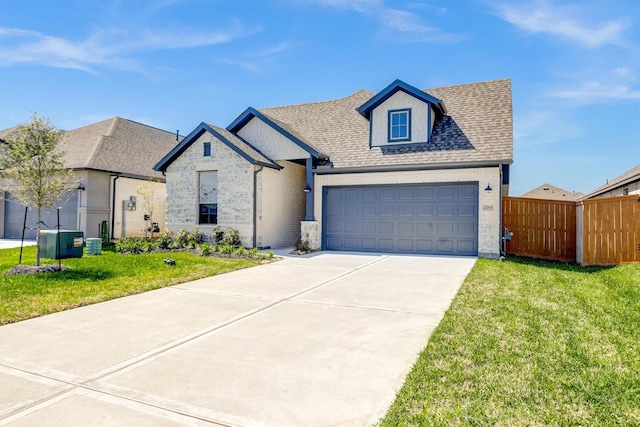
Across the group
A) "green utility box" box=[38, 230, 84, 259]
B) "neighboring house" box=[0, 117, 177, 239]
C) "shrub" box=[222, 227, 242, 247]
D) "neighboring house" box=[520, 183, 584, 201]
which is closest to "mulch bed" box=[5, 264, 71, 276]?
"green utility box" box=[38, 230, 84, 259]

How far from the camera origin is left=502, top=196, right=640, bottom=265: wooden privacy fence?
10555 millimetres

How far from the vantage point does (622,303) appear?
6.29 meters

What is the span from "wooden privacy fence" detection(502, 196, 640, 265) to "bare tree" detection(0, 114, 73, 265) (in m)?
14.1

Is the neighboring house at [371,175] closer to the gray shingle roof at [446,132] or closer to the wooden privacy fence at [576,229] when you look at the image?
the gray shingle roof at [446,132]

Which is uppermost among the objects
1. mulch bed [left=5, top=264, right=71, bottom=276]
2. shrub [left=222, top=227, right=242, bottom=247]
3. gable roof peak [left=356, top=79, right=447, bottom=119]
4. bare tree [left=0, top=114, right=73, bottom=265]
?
gable roof peak [left=356, top=79, right=447, bottom=119]

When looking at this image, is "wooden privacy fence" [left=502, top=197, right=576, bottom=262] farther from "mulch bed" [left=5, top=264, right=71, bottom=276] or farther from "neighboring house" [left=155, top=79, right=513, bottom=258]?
"mulch bed" [left=5, top=264, right=71, bottom=276]

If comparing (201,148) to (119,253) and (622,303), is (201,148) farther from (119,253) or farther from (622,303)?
(622,303)

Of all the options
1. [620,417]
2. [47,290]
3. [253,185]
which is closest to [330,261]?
[253,185]

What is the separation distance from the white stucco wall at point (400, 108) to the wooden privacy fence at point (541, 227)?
13.2ft

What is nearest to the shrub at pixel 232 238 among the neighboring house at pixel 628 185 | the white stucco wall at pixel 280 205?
the white stucco wall at pixel 280 205

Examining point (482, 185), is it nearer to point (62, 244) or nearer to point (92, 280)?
point (92, 280)

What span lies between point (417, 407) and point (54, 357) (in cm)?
380

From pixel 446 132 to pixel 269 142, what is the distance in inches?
286

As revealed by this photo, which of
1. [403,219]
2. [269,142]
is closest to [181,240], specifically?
[269,142]
